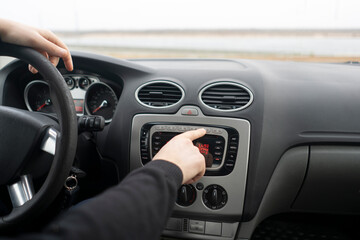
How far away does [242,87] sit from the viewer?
131 centimetres

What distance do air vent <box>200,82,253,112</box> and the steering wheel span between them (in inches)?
24.7

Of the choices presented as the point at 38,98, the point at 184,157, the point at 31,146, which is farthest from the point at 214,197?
the point at 38,98

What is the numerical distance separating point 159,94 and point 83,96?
481 mm

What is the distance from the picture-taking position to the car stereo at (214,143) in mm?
1261

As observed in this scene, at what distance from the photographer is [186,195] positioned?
132 centimetres

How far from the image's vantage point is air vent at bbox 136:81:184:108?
136 cm

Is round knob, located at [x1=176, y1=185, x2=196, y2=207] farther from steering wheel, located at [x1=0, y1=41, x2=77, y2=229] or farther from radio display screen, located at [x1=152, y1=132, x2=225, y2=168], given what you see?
steering wheel, located at [x1=0, y1=41, x2=77, y2=229]

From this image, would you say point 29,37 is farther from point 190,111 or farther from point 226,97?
point 226,97

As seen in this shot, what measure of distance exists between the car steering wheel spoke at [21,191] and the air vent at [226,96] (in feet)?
2.51

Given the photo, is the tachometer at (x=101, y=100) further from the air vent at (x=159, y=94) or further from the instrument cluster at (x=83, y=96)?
the air vent at (x=159, y=94)

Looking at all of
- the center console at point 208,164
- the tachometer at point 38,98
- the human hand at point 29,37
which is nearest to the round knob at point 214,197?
the center console at point 208,164

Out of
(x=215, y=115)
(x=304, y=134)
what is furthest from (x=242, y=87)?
(x=304, y=134)

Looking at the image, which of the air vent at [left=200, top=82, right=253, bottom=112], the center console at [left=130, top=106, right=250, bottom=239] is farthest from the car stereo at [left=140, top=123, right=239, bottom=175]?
the air vent at [left=200, top=82, right=253, bottom=112]

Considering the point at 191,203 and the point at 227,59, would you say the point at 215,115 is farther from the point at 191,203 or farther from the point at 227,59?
the point at 227,59
